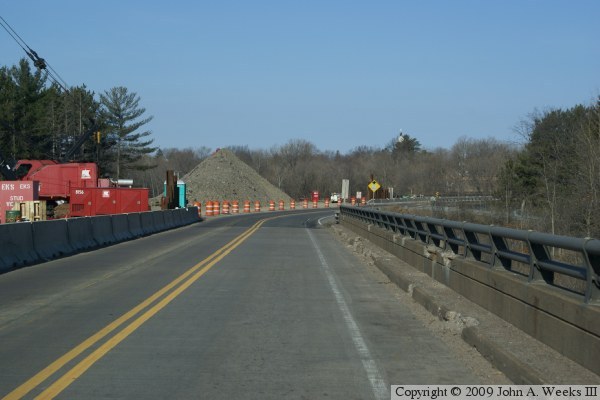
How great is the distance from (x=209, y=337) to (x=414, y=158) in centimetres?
14815

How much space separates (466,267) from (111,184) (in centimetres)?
3360

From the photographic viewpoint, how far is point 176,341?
8648mm

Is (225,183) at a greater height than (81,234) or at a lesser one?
greater

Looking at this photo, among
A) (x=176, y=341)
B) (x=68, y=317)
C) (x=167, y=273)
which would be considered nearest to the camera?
(x=176, y=341)

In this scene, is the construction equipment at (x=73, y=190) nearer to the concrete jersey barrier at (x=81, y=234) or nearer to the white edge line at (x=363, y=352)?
the concrete jersey barrier at (x=81, y=234)

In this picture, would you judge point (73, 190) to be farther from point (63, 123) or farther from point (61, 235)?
point (63, 123)

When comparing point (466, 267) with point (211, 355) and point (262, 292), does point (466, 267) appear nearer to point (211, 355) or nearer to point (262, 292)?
point (262, 292)

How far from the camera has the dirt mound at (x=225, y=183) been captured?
91.4 m

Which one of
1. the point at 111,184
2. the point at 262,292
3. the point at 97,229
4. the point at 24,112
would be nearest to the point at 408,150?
the point at 24,112

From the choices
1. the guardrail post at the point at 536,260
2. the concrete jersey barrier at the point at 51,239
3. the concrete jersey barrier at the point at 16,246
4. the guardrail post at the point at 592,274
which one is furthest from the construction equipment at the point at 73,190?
the guardrail post at the point at 592,274

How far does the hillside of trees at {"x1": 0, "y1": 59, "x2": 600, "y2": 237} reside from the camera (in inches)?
1222

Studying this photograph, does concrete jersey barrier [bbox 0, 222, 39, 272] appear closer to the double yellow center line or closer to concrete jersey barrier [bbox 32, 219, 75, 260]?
concrete jersey barrier [bbox 32, 219, 75, 260]

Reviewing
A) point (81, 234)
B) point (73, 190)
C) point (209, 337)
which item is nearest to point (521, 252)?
point (209, 337)

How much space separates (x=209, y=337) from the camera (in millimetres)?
8914
